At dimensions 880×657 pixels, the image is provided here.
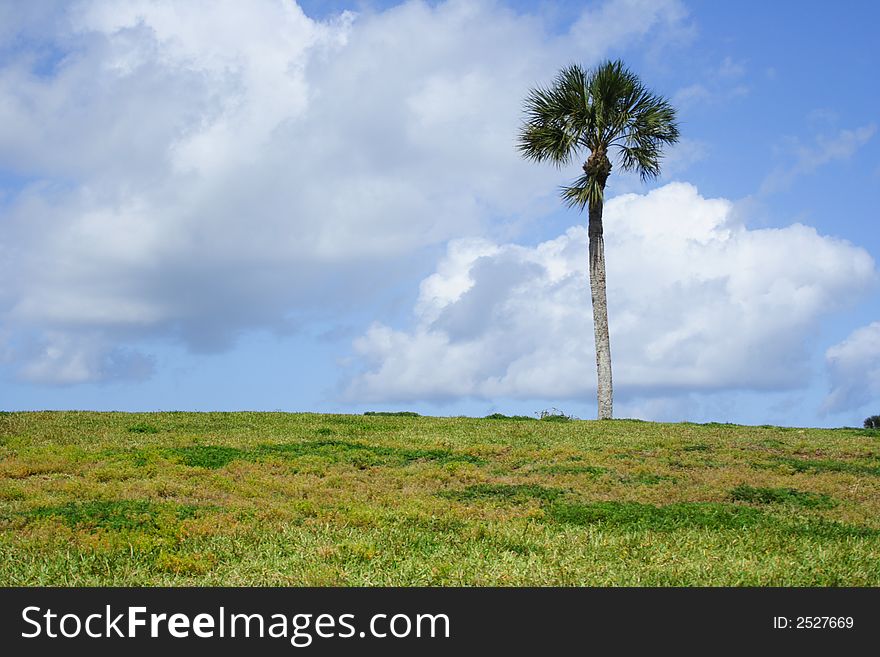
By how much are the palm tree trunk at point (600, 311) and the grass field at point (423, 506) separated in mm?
9643

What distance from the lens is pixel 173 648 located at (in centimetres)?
757

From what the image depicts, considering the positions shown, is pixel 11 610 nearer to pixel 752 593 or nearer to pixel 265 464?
pixel 752 593

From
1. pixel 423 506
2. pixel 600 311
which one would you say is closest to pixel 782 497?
pixel 423 506

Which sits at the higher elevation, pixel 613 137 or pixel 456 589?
pixel 613 137

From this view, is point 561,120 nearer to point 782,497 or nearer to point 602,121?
point 602,121

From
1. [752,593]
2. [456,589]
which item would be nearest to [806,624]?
[752,593]

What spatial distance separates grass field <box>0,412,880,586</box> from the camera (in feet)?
33.1

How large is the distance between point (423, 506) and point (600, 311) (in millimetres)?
24625

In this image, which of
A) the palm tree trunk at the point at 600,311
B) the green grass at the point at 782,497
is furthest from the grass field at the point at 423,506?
the palm tree trunk at the point at 600,311

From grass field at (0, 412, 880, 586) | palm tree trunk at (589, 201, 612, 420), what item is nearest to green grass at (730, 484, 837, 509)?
grass field at (0, 412, 880, 586)

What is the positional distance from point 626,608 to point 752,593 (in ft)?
5.14

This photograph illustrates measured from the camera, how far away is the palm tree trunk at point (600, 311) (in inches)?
1447

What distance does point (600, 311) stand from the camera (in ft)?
124

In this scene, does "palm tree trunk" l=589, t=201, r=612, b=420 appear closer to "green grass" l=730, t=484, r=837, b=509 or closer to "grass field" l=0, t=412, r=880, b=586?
"grass field" l=0, t=412, r=880, b=586
